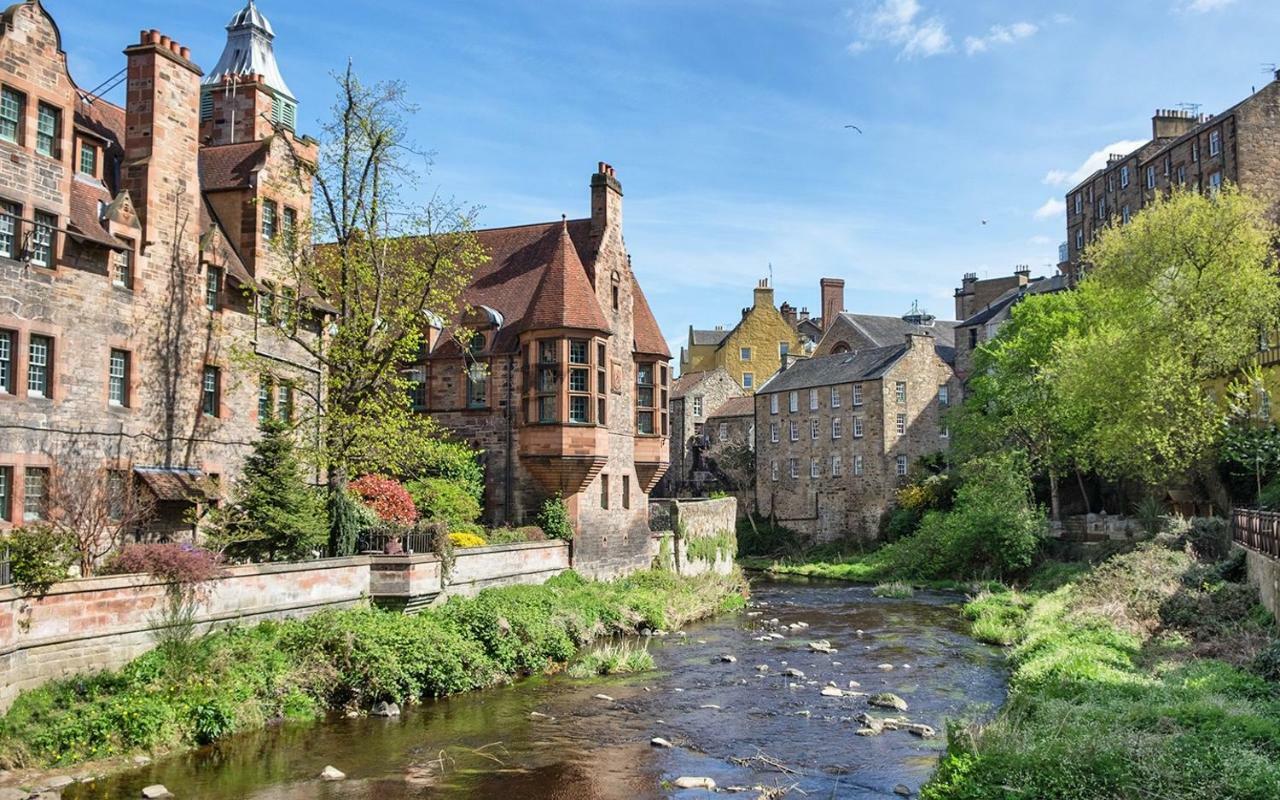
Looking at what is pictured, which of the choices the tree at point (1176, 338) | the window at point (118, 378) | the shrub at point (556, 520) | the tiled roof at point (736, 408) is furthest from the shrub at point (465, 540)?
the tiled roof at point (736, 408)

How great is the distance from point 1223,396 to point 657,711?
28852 mm

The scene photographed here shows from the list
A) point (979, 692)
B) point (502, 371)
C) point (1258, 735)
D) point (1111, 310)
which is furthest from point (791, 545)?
point (1258, 735)

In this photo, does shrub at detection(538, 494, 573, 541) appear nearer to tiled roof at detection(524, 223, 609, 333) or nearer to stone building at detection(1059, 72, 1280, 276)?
tiled roof at detection(524, 223, 609, 333)

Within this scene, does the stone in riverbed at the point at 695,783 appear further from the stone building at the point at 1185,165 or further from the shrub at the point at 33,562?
the stone building at the point at 1185,165

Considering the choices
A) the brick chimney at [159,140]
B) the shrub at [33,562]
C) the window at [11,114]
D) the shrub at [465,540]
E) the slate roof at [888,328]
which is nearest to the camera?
the shrub at [33,562]

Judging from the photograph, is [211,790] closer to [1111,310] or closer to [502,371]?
[502,371]

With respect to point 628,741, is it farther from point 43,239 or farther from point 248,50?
point 248,50

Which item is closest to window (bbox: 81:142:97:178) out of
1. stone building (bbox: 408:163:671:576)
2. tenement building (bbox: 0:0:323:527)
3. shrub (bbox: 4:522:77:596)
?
tenement building (bbox: 0:0:323:527)

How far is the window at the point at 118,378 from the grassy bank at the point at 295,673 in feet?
22.5

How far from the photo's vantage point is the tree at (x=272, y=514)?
2297 cm

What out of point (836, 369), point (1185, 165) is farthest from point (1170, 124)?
point (836, 369)

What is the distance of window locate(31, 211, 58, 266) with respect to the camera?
21.0m

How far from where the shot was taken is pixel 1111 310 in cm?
4441

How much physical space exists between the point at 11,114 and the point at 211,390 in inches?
312
